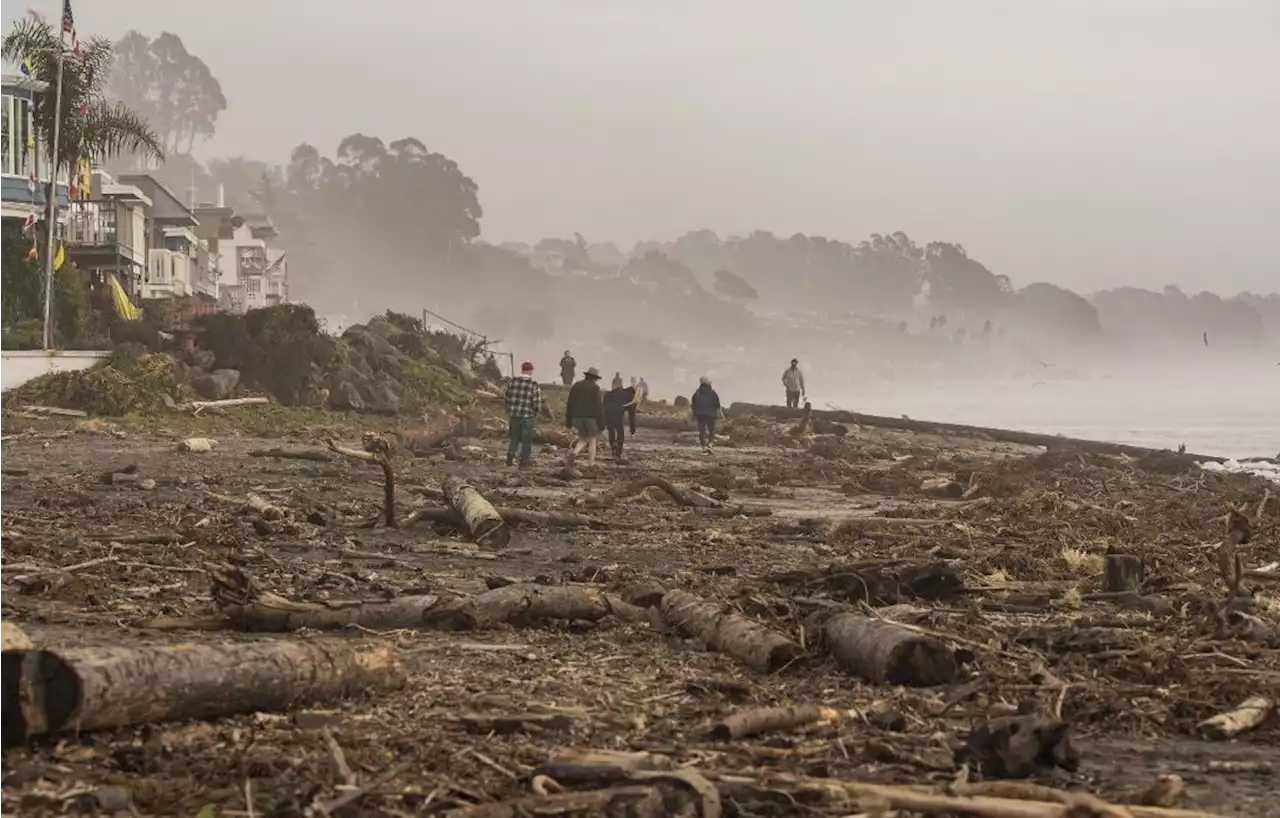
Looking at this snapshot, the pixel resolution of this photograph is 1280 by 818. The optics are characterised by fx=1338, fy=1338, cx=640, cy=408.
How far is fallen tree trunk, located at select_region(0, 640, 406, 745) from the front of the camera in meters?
4.84

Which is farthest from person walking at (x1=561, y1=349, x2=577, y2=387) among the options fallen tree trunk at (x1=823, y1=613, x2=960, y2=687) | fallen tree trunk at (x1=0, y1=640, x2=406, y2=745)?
fallen tree trunk at (x1=0, y1=640, x2=406, y2=745)

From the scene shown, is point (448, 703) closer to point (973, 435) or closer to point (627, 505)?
point (627, 505)

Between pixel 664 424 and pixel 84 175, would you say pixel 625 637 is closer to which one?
pixel 664 424

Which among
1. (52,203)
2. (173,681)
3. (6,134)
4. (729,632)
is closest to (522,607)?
(729,632)

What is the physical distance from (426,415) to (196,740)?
26.7 meters

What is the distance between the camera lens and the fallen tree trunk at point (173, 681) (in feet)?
15.9

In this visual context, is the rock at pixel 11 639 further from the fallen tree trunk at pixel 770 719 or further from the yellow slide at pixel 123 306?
the yellow slide at pixel 123 306

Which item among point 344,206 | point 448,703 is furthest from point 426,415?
point 344,206

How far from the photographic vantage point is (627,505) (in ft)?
52.5

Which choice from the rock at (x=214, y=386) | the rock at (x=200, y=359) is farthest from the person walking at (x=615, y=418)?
the rock at (x=200, y=359)

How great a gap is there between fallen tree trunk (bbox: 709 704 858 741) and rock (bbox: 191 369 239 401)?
26.2 m

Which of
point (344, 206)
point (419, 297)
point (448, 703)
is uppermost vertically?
point (344, 206)

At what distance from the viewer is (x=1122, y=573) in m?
9.68

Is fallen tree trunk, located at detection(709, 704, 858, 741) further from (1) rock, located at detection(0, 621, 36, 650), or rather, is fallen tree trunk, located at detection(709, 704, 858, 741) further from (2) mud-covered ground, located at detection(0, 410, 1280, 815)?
(1) rock, located at detection(0, 621, 36, 650)
